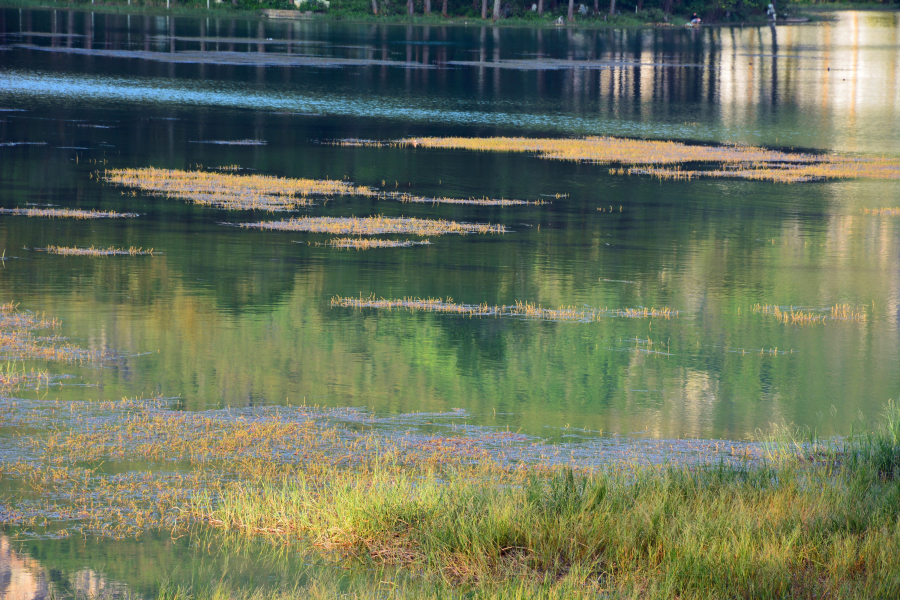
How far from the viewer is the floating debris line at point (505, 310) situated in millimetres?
19750

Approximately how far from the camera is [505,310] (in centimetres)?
2006

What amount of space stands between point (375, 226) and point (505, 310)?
311 inches

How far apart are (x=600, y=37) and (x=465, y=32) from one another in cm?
1438

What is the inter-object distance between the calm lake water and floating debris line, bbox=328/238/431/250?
45cm

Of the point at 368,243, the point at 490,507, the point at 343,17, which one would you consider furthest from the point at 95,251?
the point at 343,17

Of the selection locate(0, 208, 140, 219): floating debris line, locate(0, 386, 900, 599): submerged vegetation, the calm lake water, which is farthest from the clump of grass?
locate(0, 208, 140, 219): floating debris line

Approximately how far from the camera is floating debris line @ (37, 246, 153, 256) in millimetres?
23281

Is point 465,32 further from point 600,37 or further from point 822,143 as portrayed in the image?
point 822,143

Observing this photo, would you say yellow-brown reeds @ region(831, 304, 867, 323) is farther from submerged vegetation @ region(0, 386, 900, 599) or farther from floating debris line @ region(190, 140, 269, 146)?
floating debris line @ region(190, 140, 269, 146)

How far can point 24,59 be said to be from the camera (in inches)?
2876

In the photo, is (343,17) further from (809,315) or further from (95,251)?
(809,315)

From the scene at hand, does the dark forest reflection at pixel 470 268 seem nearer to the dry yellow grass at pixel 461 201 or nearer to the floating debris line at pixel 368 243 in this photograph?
the floating debris line at pixel 368 243

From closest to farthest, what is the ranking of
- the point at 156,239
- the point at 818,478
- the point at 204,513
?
the point at 204,513 → the point at 818,478 → the point at 156,239

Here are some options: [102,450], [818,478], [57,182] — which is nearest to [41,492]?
[102,450]
